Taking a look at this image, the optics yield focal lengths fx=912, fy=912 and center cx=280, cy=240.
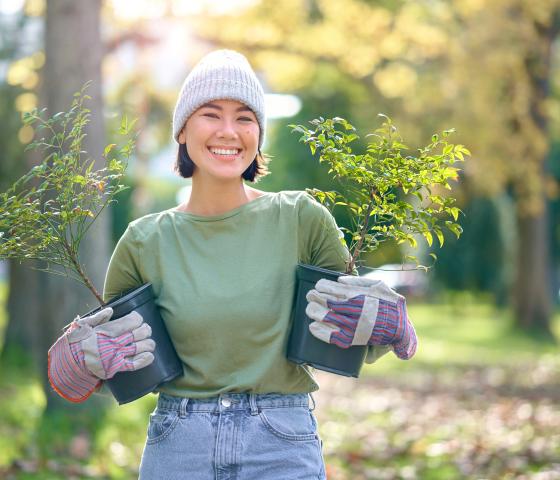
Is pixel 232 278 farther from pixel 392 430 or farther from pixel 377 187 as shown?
pixel 392 430

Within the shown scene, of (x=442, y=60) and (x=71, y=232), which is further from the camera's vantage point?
(x=442, y=60)

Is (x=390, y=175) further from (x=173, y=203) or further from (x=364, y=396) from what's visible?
(x=173, y=203)

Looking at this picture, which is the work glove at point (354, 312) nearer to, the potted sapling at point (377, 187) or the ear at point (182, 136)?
the potted sapling at point (377, 187)

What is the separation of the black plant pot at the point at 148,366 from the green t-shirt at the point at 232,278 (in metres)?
0.04

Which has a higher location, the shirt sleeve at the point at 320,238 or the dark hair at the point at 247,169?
the dark hair at the point at 247,169

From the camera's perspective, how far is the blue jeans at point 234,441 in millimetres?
2363

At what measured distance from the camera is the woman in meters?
2.38

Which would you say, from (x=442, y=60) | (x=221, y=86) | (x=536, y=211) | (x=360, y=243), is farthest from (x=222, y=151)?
(x=536, y=211)

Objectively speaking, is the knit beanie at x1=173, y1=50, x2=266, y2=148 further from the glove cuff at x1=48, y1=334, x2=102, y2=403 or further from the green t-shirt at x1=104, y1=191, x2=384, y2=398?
the glove cuff at x1=48, y1=334, x2=102, y2=403

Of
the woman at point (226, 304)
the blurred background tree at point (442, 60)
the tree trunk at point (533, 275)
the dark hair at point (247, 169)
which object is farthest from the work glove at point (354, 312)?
the tree trunk at point (533, 275)

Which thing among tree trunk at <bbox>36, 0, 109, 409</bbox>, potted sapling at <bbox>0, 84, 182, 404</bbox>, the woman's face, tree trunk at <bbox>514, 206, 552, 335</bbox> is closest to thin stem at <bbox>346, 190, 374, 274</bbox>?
the woman's face

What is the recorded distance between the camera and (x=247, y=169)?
2756mm

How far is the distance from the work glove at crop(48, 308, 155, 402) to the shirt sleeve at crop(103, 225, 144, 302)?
20 centimetres

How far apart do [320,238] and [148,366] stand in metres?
0.59
